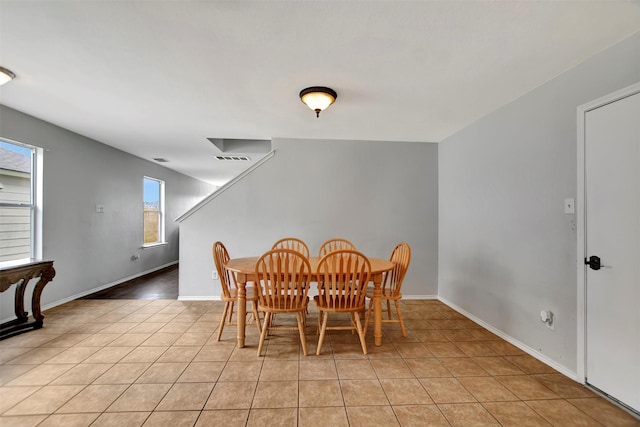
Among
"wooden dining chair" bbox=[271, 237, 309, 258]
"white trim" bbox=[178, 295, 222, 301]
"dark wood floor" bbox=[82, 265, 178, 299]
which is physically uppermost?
"wooden dining chair" bbox=[271, 237, 309, 258]

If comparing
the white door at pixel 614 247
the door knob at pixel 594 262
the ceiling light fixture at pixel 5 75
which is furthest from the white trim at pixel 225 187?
the door knob at pixel 594 262

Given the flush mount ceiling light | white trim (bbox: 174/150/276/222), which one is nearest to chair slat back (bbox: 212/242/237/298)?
white trim (bbox: 174/150/276/222)

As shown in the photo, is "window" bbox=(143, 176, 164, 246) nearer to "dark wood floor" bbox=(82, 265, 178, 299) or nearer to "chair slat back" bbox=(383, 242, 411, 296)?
"dark wood floor" bbox=(82, 265, 178, 299)

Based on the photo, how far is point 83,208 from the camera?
12.6ft

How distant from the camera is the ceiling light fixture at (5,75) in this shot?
2.06 meters

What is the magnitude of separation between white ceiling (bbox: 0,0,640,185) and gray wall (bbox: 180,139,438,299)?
88cm

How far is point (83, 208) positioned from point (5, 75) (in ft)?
7.36

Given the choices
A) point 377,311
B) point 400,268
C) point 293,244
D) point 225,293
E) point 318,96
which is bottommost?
point 377,311

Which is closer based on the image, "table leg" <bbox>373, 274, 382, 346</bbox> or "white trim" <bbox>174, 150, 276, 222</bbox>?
"table leg" <bbox>373, 274, 382, 346</bbox>

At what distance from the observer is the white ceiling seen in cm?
146

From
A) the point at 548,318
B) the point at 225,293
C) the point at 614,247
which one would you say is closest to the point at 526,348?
the point at 548,318

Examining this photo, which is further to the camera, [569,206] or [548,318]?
[548,318]

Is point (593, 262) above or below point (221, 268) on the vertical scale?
above

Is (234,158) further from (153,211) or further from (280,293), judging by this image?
(280,293)
